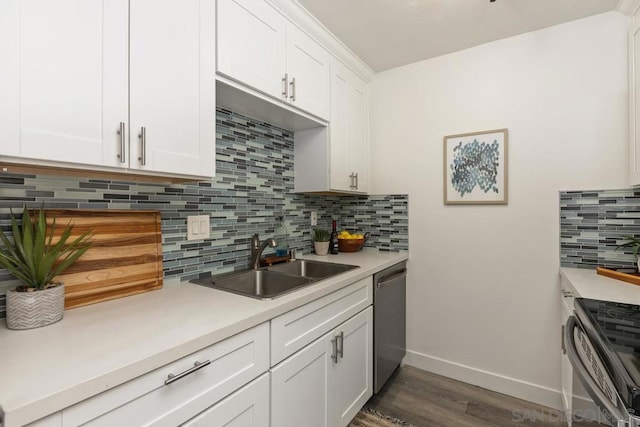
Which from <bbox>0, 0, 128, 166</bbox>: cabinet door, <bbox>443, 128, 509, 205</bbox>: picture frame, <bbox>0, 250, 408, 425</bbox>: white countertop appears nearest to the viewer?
<bbox>0, 250, 408, 425</bbox>: white countertop

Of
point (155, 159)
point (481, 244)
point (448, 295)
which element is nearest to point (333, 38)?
point (155, 159)

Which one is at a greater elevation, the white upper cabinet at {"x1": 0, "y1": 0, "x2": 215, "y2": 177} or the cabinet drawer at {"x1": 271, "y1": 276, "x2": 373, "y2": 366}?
the white upper cabinet at {"x1": 0, "y1": 0, "x2": 215, "y2": 177}

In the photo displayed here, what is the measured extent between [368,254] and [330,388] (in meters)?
1.10

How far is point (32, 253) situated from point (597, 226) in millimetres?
2676

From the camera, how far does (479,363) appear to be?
214cm

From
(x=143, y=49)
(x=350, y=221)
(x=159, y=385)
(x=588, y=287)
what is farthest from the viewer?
(x=350, y=221)

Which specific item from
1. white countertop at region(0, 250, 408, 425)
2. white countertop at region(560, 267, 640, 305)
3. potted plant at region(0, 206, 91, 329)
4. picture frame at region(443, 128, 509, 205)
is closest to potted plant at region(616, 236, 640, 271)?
white countertop at region(560, 267, 640, 305)

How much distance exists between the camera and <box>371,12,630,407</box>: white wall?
180 centimetres

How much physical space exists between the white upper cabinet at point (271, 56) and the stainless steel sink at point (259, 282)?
3.14ft

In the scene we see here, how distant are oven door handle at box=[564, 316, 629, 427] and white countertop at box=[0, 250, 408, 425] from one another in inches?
35.4

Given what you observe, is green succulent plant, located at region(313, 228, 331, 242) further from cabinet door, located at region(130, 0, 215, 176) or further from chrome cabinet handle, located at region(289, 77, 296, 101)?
cabinet door, located at region(130, 0, 215, 176)

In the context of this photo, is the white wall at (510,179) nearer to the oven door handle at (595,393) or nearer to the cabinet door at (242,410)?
the oven door handle at (595,393)

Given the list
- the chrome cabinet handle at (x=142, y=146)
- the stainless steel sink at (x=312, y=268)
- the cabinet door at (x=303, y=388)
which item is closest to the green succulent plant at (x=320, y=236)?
the stainless steel sink at (x=312, y=268)

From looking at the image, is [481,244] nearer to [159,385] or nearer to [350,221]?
[350,221]
